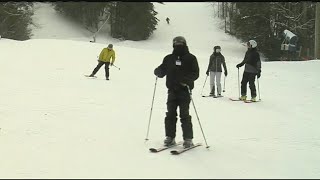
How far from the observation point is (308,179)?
7.16m

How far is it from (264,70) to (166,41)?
85.6ft

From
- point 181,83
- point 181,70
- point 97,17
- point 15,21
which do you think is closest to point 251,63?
point 181,70

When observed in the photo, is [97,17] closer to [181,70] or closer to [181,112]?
[181,70]

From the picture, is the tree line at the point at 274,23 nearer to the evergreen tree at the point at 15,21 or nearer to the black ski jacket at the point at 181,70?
the evergreen tree at the point at 15,21

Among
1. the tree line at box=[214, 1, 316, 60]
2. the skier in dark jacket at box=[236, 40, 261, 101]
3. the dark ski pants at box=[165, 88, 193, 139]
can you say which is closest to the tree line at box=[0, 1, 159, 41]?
the tree line at box=[214, 1, 316, 60]

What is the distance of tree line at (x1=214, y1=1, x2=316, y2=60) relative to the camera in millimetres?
43594

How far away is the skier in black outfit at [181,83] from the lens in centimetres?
812

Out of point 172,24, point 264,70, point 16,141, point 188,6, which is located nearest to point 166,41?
point 172,24

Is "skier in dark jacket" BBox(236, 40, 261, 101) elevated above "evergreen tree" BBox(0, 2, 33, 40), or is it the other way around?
"evergreen tree" BBox(0, 2, 33, 40)

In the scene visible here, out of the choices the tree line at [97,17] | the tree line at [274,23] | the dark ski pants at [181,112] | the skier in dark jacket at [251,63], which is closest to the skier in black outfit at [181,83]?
the dark ski pants at [181,112]

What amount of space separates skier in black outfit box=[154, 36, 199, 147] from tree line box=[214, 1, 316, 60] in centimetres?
3686

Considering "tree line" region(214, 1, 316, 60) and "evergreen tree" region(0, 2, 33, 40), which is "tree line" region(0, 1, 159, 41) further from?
"tree line" region(214, 1, 316, 60)

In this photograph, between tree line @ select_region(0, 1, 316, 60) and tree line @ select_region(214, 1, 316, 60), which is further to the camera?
tree line @ select_region(0, 1, 316, 60)

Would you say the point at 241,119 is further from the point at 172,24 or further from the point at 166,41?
the point at 172,24
